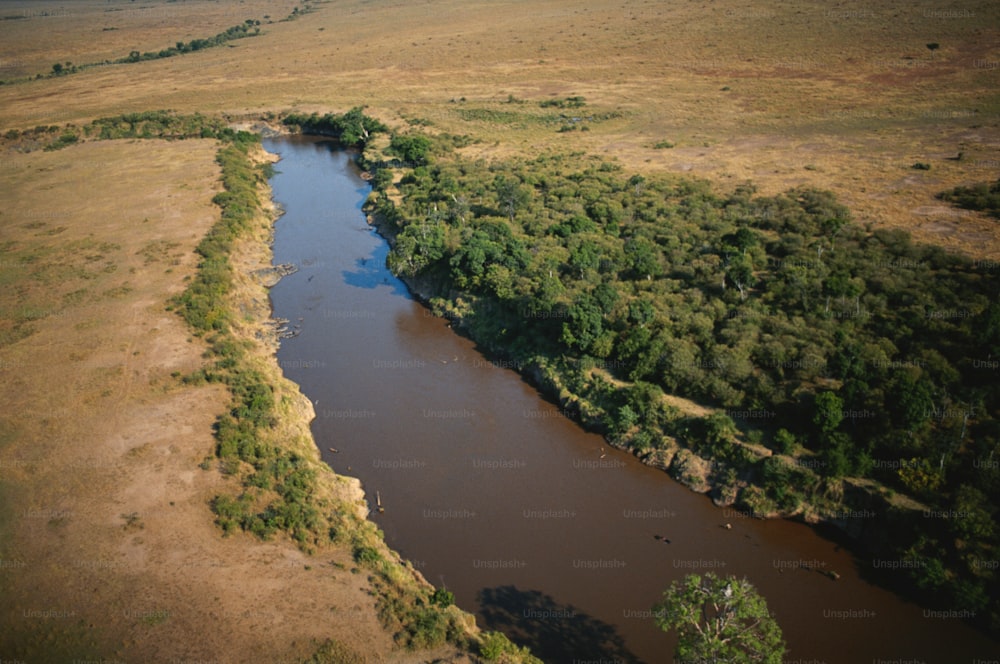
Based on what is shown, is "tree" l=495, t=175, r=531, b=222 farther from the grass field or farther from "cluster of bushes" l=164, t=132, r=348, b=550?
"cluster of bushes" l=164, t=132, r=348, b=550

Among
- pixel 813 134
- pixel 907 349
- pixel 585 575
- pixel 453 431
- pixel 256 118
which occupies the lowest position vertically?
pixel 585 575

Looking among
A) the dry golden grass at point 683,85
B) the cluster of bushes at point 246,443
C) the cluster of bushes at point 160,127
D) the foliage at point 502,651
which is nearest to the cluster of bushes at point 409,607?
the foliage at point 502,651

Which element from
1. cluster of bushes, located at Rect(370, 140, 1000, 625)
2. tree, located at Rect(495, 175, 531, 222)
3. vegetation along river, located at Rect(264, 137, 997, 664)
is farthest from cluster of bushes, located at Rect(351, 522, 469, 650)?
tree, located at Rect(495, 175, 531, 222)

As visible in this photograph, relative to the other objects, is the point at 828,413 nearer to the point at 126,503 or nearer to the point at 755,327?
the point at 755,327

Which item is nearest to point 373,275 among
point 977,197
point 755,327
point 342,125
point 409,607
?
point 755,327

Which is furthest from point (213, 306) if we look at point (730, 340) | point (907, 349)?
point (907, 349)

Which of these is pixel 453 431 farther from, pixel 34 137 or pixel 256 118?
pixel 34 137
